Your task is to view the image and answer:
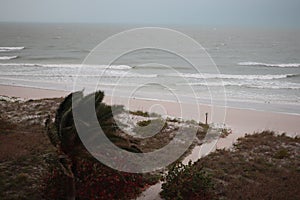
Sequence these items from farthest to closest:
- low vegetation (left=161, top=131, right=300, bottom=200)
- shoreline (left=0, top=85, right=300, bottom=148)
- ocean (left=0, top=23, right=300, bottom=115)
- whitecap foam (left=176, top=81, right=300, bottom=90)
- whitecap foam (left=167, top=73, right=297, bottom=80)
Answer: whitecap foam (left=167, top=73, right=297, bottom=80), whitecap foam (left=176, top=81, right=300, bottom=90), ocean (left=0, top=23, right=300, bottom=115), shoreline (left=0, top=85, right=300, bottom=148), low vegetation (left=161, top=131, right=300, bottom=200)

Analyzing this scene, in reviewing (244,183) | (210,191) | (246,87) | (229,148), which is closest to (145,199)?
(210,191)

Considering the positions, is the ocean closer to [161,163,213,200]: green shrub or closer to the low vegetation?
the low vegetation

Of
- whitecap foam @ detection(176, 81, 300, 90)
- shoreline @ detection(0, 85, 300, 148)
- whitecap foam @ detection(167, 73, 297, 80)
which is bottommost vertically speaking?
shoreline @ detection(0, 85, 300, 148)

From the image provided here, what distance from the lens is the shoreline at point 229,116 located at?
15.7m

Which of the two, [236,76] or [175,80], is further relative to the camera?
[236,76]

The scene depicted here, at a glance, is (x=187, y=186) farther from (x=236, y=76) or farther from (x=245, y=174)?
(x=236, y=76)

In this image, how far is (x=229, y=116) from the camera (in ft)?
61.1

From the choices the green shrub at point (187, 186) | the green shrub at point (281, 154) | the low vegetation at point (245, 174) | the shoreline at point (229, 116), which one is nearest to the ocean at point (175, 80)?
the shoreline at point (229, 116)

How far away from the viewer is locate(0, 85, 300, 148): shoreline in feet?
51.4

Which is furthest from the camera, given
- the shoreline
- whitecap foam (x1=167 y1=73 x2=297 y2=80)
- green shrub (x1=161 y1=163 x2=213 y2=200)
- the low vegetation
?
whitecap foam (x1=167 y1=73 x2=297 y2=80)

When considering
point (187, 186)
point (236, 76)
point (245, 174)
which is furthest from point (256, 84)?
point (187, 186)

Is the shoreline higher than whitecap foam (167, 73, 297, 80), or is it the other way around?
whitecap foam (167, 73, 297, 80)

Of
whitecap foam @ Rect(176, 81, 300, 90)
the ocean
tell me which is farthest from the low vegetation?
whitecap foam @ Rect(176, 81, 300, 90)

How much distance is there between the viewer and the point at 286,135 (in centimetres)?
1451
